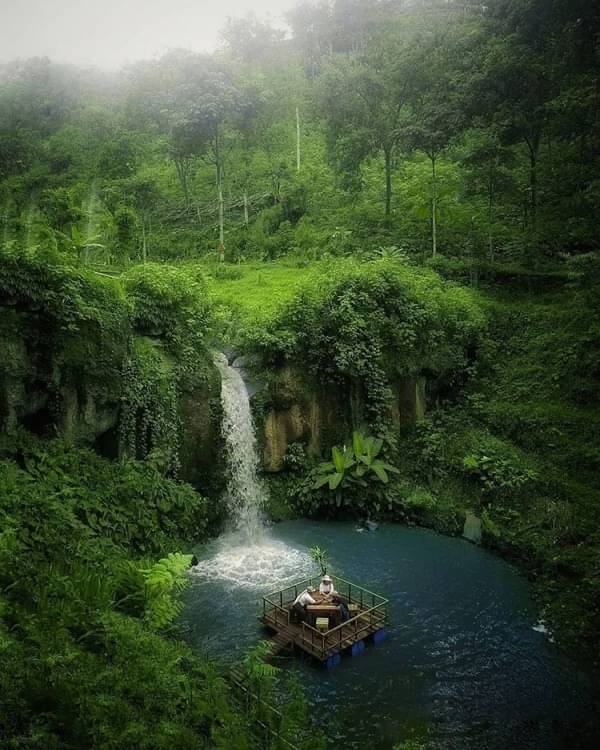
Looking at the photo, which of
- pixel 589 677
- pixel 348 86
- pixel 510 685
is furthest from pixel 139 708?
pixel 348 86

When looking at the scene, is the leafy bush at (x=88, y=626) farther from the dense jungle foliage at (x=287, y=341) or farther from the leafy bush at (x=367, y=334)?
the leafy bush at (x=367, y=334)

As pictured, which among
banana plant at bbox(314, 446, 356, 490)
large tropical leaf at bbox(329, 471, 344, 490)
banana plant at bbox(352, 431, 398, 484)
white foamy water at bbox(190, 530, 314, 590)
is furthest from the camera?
banana plant at bbox(352, 431, 398, 484)

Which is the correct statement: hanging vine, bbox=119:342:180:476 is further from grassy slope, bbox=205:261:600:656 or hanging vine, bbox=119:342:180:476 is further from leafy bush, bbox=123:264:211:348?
grassy slope, bbox=205:261:600:656

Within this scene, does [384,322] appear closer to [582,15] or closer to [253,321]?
[253,321]

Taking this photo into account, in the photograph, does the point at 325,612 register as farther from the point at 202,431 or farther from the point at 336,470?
the point at 202,431

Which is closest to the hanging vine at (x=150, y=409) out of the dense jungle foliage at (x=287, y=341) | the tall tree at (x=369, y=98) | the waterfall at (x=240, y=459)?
the dense jungle foliage at (x=287, y=341)

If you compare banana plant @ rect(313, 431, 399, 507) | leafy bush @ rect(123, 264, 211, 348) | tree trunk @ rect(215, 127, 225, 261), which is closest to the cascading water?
leafy bush @ rect(123, 264, 211, 348)
